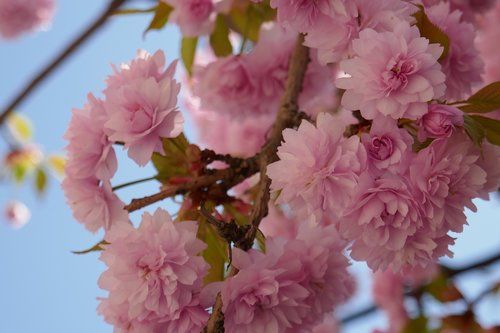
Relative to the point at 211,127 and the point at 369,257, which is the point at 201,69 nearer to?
the point at 369,257

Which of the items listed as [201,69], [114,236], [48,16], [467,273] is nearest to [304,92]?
[201,69]

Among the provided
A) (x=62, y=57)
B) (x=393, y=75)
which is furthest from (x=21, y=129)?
(x=393, y=75)

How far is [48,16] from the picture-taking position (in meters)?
3.04

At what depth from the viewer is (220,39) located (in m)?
1.44

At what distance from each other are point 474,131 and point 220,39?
2.58 feet

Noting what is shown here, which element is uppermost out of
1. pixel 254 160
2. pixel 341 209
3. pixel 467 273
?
pixel 341 209

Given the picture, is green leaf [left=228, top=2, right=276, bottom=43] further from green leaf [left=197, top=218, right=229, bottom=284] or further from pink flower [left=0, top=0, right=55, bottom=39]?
pink flower [left=0, top=0, right=55, bottom=39]

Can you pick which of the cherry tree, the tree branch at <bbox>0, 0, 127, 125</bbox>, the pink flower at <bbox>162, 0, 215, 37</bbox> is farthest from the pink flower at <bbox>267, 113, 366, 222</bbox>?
the tree branch at <bbox>0, 0, 127, 125</bbox>

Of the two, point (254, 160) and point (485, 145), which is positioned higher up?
point (485, 145)

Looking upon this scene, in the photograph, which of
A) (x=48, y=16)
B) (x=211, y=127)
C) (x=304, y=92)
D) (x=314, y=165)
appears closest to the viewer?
(x=314, y=165)

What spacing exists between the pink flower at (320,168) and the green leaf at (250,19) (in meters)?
0.70

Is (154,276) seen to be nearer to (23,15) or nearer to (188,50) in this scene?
(188,50)

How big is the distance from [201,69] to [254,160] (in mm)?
435

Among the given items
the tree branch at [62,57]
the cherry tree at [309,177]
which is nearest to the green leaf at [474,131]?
the cherry tree at [309,177]
